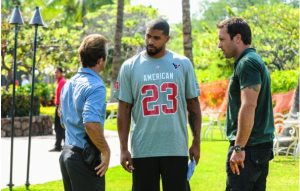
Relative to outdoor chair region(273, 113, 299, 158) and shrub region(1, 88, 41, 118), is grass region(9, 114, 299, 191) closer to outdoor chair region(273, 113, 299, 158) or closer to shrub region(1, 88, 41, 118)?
outdoor chair region(273, 113, 299, 158)

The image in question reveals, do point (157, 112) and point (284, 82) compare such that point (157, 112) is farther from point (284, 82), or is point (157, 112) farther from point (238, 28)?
point (284, 82)

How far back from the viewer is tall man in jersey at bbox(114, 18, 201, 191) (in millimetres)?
4012

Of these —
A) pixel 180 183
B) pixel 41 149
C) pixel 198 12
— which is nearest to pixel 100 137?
pixel 180 183

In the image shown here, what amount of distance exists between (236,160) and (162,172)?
2.11ft

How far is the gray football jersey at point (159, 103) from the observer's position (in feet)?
13.1

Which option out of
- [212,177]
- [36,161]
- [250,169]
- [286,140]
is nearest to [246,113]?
[250,169]

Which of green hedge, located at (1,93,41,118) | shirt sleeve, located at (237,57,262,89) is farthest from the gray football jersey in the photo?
green hedge, located at (1,93,41,118)

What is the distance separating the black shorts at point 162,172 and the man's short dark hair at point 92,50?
0.91 meters

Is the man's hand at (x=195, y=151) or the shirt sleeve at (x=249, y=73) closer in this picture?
the shirt sleeve at (x=249, y=73)

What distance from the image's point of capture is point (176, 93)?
404 centimetres

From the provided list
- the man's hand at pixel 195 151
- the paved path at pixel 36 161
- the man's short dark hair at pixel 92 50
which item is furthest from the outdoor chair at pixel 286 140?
the man's short dark hair at pixel 92 50

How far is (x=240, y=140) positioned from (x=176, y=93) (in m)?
0.67

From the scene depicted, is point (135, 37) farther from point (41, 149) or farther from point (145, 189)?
point (145, 189)

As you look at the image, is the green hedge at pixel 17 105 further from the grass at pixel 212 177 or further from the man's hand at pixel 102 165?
the man's hand at pixel 102 165
